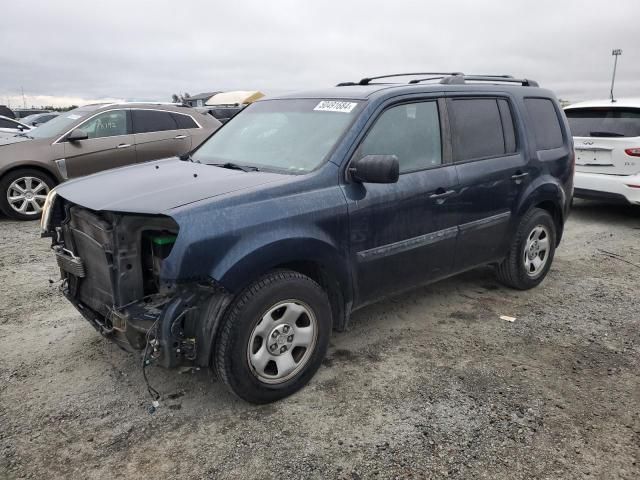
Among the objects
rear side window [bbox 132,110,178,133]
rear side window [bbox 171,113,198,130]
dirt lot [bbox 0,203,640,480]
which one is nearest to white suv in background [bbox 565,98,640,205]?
dirt lot [bbox 0,203,640,480]

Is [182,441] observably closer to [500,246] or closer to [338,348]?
[338,348]

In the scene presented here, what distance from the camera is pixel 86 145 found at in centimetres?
820

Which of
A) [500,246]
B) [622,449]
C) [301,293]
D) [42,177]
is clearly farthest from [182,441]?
[42,177]

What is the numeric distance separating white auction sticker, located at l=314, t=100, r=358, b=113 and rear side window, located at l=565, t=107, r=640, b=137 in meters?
5.53

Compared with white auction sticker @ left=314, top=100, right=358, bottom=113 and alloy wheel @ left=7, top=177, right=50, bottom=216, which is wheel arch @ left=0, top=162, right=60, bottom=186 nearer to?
alloy wheel @ left=7, top=177, right=50, bottom=216

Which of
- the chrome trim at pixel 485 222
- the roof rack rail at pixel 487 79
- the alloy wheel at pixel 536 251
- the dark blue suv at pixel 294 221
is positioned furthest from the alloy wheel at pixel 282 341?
the alloy wheel at pixel 536 251

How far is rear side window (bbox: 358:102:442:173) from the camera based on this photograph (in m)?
3.65

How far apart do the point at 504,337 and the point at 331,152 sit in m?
1.98

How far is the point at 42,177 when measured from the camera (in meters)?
7.93

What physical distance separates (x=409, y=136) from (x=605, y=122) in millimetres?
5329

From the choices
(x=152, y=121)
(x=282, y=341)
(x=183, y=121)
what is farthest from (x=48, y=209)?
(x=183, y=121)

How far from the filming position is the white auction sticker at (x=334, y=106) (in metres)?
3.68

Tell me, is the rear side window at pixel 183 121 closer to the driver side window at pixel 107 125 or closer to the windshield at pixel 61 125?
the driver side window at pixel 107 125

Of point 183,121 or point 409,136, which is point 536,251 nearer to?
point 409,136
